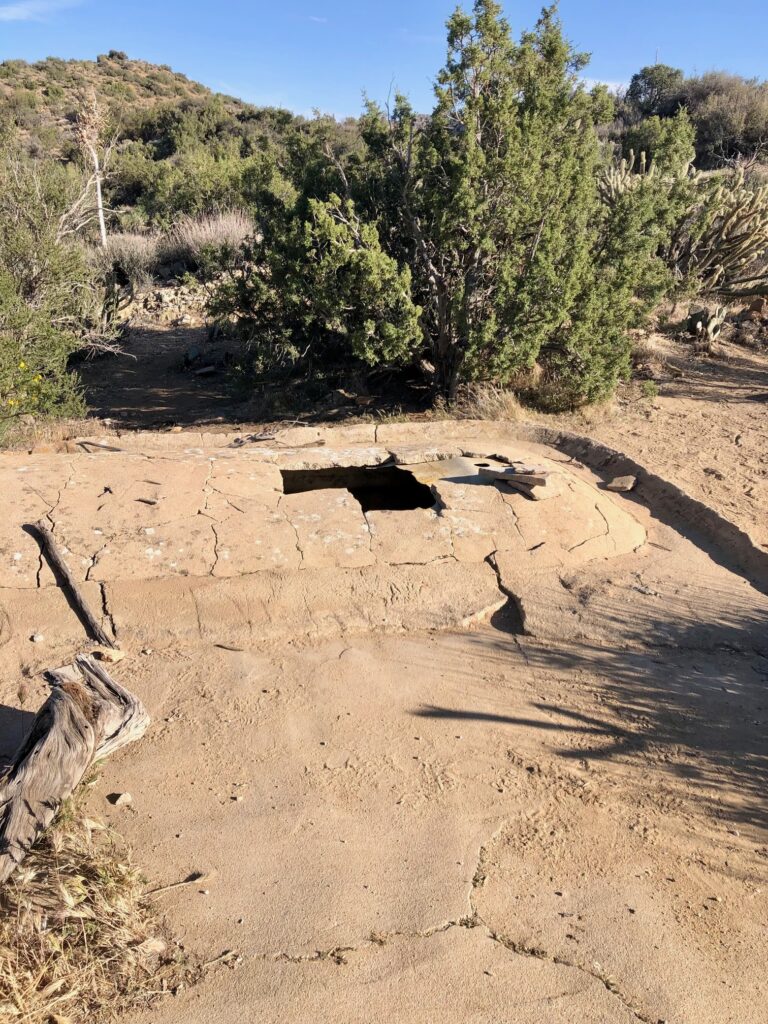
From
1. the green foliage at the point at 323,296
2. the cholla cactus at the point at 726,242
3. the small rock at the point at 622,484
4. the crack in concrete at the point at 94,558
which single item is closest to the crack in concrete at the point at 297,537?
the crack in concrete at the point at 94,558

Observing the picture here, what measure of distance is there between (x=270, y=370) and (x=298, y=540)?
218 inches

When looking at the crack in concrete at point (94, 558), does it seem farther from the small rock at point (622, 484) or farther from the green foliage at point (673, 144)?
the green foliage at point (673, 144)

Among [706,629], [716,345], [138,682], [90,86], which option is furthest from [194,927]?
[90,86]

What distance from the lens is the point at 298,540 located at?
15.7 feet

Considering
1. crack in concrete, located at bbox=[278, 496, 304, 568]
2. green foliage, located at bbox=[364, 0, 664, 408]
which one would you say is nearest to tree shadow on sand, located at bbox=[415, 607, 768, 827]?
crack in concrete, located at bbox=[278, 496, 304, 568]

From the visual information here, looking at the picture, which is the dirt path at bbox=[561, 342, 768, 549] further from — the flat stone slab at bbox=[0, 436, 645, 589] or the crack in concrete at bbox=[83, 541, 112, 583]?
the crack in concrete at bbox=[83, 541, 112, 583]

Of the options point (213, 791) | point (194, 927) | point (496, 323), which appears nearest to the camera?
point (194, 927)

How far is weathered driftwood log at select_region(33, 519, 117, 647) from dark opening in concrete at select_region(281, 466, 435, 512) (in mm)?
1894

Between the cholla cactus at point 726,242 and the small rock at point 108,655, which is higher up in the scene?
the cholla cactus at point 726,242

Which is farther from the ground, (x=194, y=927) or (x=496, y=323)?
(x=496, y=323)

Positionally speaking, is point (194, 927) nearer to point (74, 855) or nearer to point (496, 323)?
point (74, 855)

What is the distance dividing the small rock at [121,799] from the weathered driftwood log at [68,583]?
1.12m

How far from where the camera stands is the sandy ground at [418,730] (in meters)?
2.55

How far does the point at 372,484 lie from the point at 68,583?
2643 millimetres
